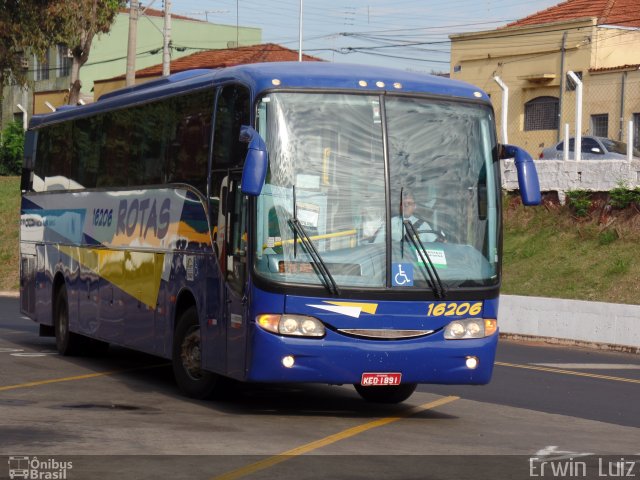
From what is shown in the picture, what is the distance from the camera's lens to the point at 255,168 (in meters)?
11.8

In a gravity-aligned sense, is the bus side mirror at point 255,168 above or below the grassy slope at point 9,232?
above

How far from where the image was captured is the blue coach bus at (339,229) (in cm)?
1220

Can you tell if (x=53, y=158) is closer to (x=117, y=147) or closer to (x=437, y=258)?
(x=117, y=147)

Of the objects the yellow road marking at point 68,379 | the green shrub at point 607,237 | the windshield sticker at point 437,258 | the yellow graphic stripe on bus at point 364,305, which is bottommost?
the yellow road marking at point 68,379

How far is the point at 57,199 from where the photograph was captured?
19.7 metres

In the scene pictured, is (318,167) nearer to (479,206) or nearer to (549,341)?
(479,206)

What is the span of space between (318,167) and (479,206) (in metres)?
1.66

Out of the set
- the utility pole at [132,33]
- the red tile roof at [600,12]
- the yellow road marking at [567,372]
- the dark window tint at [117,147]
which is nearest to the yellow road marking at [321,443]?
the yellow road marking at [567,372]

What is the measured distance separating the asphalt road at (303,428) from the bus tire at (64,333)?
81 cm

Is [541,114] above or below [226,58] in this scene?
below

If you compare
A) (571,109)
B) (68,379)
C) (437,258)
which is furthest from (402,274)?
(571,109)

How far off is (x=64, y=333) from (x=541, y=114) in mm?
28254

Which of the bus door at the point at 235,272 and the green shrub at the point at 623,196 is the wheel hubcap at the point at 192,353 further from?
the green shrub at the point at 623,196

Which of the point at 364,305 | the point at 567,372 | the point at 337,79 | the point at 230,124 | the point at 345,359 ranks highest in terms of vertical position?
the point at 337,79
